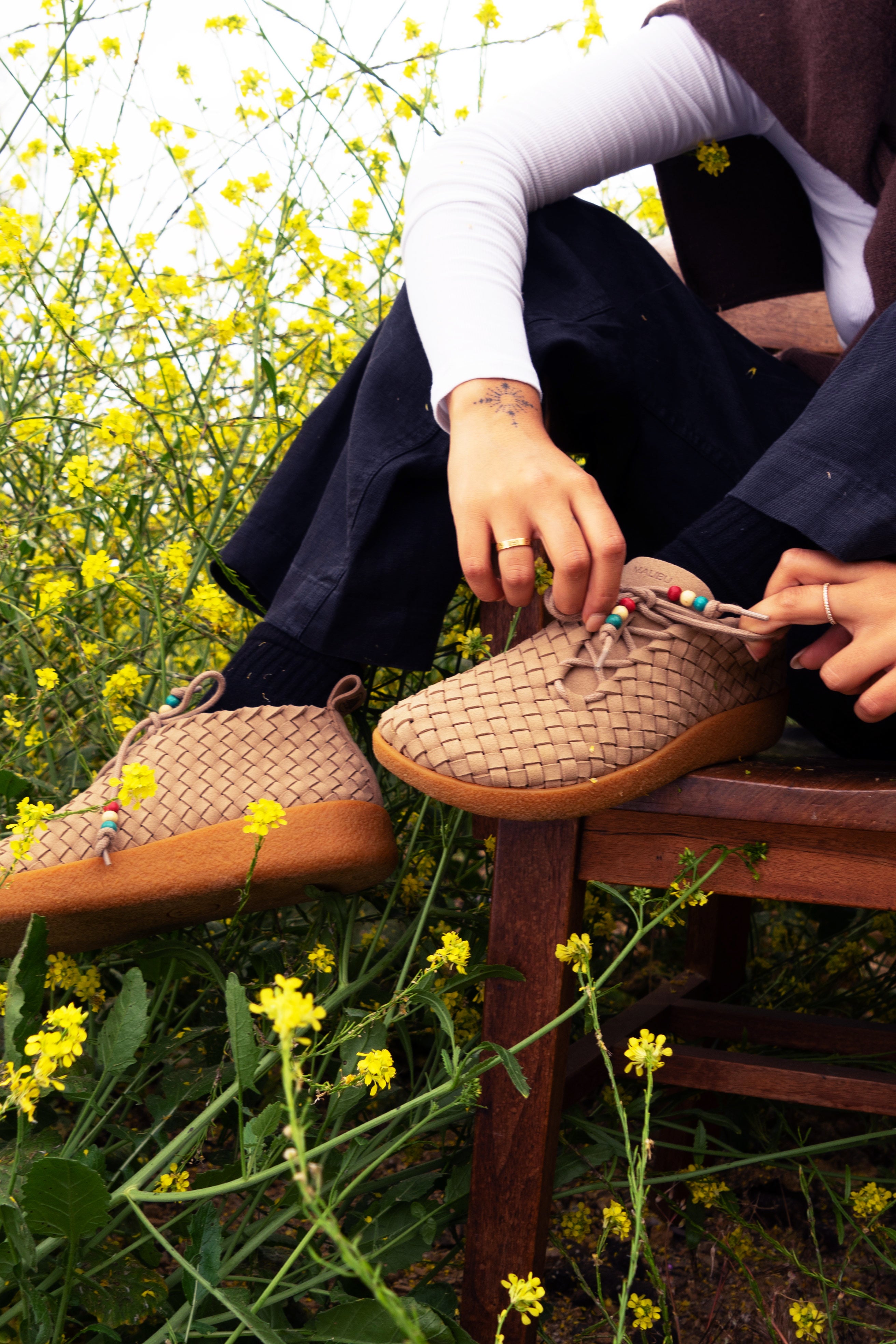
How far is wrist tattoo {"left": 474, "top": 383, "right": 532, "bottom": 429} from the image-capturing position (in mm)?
793

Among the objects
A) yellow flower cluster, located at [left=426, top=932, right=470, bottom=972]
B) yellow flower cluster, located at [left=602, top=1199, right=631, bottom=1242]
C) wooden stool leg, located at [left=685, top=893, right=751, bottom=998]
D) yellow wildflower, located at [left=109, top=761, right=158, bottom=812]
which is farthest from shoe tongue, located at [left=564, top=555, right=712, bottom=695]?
wooden stool leg, located at [left=685, top=893, right=751, bottom=998]

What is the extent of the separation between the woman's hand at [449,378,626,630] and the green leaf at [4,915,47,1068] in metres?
0.39

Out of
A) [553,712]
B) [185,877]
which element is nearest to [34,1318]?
[185,877]

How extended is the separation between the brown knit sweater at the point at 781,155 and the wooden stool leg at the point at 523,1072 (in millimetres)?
508

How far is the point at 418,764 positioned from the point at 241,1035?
21 cm

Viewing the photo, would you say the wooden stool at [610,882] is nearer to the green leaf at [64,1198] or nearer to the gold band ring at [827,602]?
the gold band ring at [827,602]

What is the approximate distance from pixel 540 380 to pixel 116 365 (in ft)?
2.02

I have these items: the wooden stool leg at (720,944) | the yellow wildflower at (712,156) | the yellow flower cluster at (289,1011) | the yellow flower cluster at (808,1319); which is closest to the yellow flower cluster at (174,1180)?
the yellow flower cluster at (289,1011)

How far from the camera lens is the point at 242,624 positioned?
4.06ft

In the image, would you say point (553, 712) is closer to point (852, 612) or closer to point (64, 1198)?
point (852, 612)

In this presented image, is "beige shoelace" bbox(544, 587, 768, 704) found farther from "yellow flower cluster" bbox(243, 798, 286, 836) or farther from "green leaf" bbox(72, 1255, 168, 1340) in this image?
"green leaf" bbox(72, 1255, 168, 1340)

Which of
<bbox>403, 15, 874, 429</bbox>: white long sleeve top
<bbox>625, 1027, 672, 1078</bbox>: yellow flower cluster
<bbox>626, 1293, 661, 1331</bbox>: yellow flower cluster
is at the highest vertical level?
<bbox>403, 15, 874, 429</bbox>: white long sleeve top

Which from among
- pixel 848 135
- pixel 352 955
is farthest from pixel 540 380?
pixel 352 955

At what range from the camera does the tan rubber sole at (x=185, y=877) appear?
77 cm
